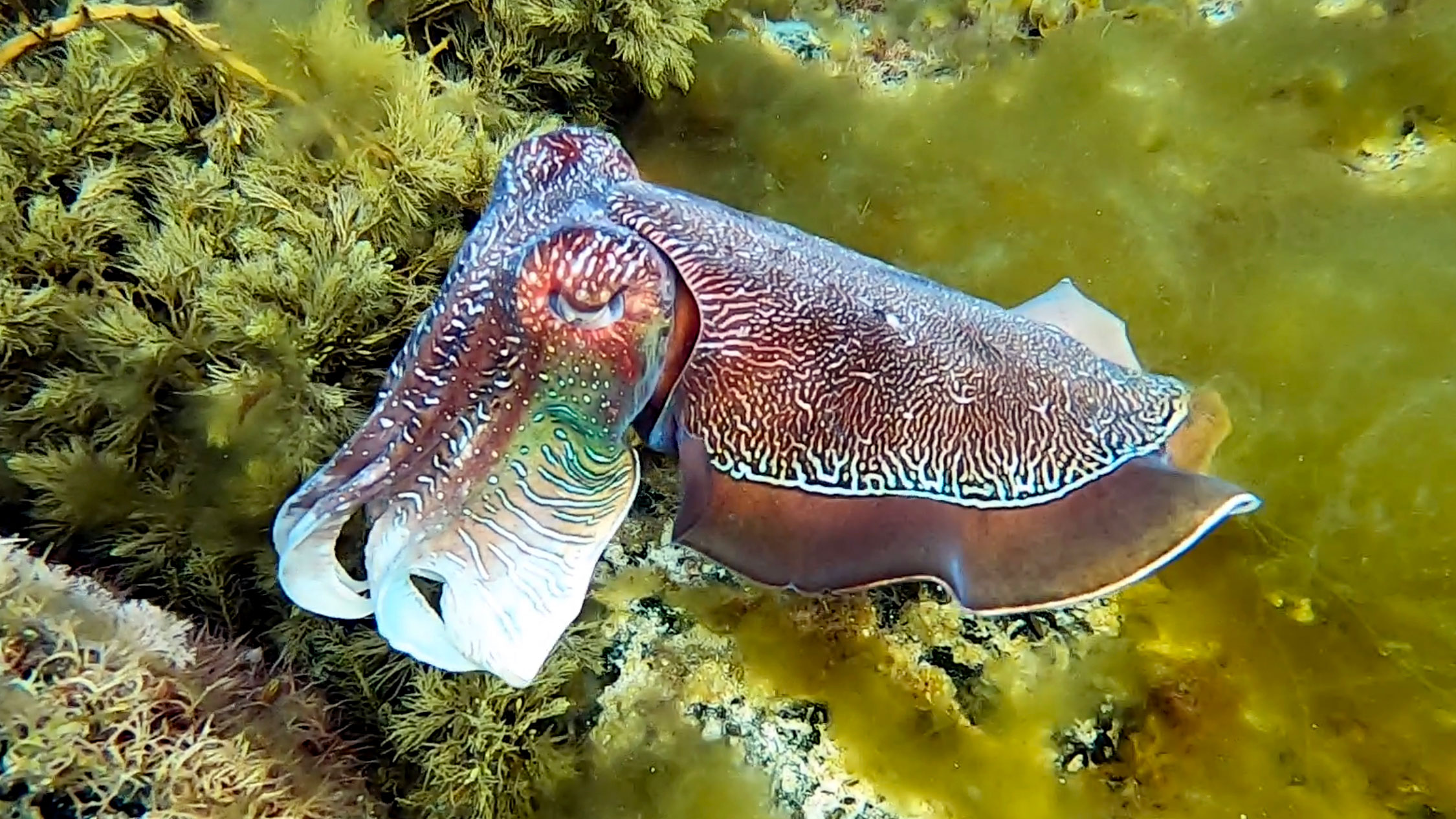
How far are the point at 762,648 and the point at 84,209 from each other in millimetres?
2567

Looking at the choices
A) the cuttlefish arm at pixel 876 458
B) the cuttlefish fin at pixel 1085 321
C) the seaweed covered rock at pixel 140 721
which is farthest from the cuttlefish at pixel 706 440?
the seaweed covered rock at pixel 140 721

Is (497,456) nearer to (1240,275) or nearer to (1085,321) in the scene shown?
(1085,321)

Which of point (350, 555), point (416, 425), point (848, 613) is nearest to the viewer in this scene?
point (416, 425)

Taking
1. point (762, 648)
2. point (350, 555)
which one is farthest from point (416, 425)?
point (762, 648)

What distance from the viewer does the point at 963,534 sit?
242 centimetres

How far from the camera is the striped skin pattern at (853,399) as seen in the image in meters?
2.42

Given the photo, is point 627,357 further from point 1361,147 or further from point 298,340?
point 1361,147

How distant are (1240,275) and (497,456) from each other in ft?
8.33

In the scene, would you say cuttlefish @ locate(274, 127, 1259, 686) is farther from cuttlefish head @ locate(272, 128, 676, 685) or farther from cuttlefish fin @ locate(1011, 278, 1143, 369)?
cuttlefish fin @ locate(1011, 278, 1143, 369)

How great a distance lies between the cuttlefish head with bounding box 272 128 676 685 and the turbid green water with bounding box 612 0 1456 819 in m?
1.11

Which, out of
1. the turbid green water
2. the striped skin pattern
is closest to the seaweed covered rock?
the striped skin pattern

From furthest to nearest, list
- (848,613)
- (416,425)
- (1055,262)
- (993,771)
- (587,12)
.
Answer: (587,12)
(1055,262)
(848,613)
(993,771)
(416,425)

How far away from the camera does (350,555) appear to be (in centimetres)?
284

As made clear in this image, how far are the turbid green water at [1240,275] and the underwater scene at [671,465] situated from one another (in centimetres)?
2
